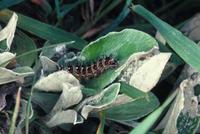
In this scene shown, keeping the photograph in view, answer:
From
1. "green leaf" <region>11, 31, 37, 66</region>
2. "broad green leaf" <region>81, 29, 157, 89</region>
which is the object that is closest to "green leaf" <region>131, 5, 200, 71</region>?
"broad green leaf" <region>81, 29, 157, 89</region>

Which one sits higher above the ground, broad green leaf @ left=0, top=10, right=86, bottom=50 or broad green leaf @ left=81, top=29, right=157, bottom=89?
broad green leaf @ left=0, top=10, right=86, bottom=50

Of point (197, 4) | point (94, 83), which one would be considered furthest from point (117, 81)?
point (197, 4)

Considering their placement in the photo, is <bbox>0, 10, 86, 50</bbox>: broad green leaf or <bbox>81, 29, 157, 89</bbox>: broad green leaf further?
<bbox>0, 10, 86, 50</bbox>: broad green leaf

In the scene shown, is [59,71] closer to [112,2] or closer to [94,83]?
[94,83]

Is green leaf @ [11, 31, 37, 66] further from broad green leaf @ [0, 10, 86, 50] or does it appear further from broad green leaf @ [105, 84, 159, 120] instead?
broad green leaf @ [105, 84, 159, 120]

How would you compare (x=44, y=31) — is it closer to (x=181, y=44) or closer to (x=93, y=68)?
(x=93, y=68)

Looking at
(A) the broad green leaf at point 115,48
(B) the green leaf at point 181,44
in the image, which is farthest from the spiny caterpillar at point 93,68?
(B) the green leaf at point 181,44

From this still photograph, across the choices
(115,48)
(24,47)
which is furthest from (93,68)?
(24,47)
